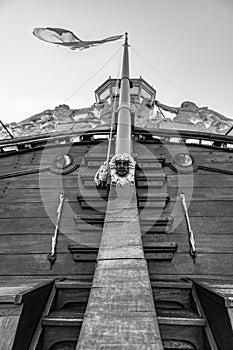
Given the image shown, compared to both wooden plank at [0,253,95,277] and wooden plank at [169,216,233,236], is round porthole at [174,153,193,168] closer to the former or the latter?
wooden plank at [169,216,233,236]

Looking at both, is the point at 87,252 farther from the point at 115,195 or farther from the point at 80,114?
the point at 80,114

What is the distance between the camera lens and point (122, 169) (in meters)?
2.44

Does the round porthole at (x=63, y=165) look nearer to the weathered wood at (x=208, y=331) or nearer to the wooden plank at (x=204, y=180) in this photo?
the wooden plank at (x=204, y=180)

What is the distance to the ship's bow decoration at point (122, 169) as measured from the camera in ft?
7.89

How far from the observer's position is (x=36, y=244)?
2387 millimetres

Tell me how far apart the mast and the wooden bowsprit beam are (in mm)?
1084

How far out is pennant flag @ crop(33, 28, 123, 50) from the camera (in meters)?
4.86

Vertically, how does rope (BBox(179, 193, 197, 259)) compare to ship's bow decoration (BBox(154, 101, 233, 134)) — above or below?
below

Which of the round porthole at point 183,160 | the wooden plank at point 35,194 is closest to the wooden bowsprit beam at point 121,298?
the wooden plank at point 35,194

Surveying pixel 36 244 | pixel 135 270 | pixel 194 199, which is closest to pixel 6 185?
pixel 36 244

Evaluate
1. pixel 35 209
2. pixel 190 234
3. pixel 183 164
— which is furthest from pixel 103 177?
pixel 183 164

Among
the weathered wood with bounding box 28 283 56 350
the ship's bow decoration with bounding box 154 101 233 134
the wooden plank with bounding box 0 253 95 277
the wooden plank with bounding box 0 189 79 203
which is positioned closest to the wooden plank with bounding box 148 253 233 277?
the wooden plank with bounding box 0 253 95 277

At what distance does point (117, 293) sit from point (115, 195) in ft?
3.80

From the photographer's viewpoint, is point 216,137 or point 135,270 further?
point 216,137
